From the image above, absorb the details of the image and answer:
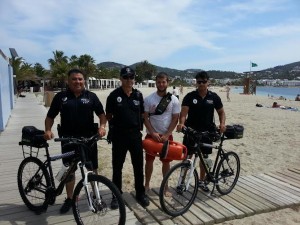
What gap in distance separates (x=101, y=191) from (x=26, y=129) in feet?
4.63

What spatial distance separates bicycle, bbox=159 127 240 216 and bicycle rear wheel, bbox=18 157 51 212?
1.59 meters

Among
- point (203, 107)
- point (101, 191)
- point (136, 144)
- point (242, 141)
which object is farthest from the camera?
point (242, 141)

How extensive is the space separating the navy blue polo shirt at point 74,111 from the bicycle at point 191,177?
1.31m

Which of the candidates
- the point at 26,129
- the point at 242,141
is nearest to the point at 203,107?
the point at 26,129

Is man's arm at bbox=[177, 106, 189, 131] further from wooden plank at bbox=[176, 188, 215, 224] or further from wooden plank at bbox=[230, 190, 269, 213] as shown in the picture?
wooden plank at bbox=[230, 190, 269, 213]

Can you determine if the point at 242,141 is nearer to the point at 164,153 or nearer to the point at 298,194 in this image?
the point at 298,194

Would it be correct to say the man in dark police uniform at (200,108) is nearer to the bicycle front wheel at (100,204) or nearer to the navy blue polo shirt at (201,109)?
the navy blue polo shirt at (201,109)

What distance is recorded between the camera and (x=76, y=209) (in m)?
3.63

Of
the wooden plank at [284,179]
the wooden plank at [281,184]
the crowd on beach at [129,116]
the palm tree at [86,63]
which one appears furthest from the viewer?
the palm tree at [86,63]

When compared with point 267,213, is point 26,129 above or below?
above

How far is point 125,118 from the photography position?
13.9ft

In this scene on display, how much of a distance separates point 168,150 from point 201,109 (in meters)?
0.94

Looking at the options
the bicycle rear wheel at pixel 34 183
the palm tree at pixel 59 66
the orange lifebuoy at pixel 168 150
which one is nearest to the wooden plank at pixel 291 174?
the orange lifebuoy at pixel 168 150

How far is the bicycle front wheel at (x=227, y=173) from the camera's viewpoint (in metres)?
5.04
